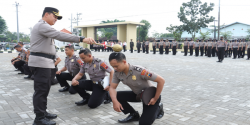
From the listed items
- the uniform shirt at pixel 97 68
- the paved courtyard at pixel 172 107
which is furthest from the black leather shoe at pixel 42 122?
the uniform shirt at pixel 97 68

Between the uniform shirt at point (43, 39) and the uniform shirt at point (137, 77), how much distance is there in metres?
0.88

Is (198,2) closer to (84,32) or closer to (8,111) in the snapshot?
(84,32)

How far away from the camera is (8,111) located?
4086 mm

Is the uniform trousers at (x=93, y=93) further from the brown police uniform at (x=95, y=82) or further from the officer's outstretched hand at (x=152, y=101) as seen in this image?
the officer's outstretched hand at (x=152, y=101)

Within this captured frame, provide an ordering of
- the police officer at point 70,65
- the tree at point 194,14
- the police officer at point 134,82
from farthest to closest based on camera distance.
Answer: the tree at point 194,14
the police officer at point 70,65
the police officer at point 134,82

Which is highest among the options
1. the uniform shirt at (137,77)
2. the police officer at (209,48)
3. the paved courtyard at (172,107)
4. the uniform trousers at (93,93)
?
the police officer at (209,48)

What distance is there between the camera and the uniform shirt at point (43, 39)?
3.12 meters

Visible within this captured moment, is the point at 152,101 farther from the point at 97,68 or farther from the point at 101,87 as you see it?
the point at 97,68

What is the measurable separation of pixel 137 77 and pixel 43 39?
62.0 inches

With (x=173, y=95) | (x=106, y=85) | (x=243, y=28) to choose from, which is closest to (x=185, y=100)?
(x=173, y=95)

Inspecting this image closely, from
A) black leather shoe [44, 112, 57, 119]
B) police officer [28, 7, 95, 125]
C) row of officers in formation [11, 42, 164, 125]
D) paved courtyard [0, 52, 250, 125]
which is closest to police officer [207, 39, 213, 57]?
paved courtyard [0, 52, 250, 125]

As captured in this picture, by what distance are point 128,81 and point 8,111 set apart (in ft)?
8.39

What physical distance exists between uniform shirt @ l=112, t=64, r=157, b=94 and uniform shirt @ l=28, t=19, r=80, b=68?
0.88 meters

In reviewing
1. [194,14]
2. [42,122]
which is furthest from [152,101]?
[194,14]
